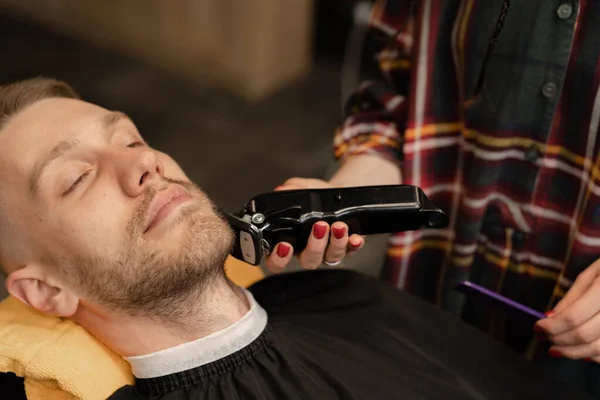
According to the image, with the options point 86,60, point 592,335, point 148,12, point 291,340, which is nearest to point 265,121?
point 148,12

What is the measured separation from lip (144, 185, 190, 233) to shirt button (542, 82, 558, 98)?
0.58 metres

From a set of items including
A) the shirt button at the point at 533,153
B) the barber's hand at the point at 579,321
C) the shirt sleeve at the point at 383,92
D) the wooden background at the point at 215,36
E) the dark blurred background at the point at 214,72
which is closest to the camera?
the barber's hand at the point at 579,321

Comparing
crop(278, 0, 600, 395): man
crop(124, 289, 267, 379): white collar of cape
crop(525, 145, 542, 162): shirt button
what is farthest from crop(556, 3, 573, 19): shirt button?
crop(124, 289, 267, 379): white collar of cape

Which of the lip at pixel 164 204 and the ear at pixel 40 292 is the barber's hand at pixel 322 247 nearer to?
the lip at pixel 164 204

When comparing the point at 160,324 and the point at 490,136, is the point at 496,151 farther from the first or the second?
the point at 160,324

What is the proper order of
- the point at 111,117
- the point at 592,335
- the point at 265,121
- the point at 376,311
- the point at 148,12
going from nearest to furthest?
the point at 592,335 < the point at 111,117 < the point at 376,311 < the point at 265,121 < the point at 148,12

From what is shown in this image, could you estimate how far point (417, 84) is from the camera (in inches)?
42.6

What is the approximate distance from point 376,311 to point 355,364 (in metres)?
0.15

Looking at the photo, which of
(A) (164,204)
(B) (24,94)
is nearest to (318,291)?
(A) (164,204)

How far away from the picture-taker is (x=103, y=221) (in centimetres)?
92

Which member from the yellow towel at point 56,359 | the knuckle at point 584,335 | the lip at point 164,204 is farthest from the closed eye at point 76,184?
the knuckle at point 584,335

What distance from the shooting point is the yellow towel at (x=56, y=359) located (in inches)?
36.3

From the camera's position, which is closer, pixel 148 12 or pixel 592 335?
pixel 592 335

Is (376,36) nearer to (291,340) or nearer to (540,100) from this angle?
(540,100)
